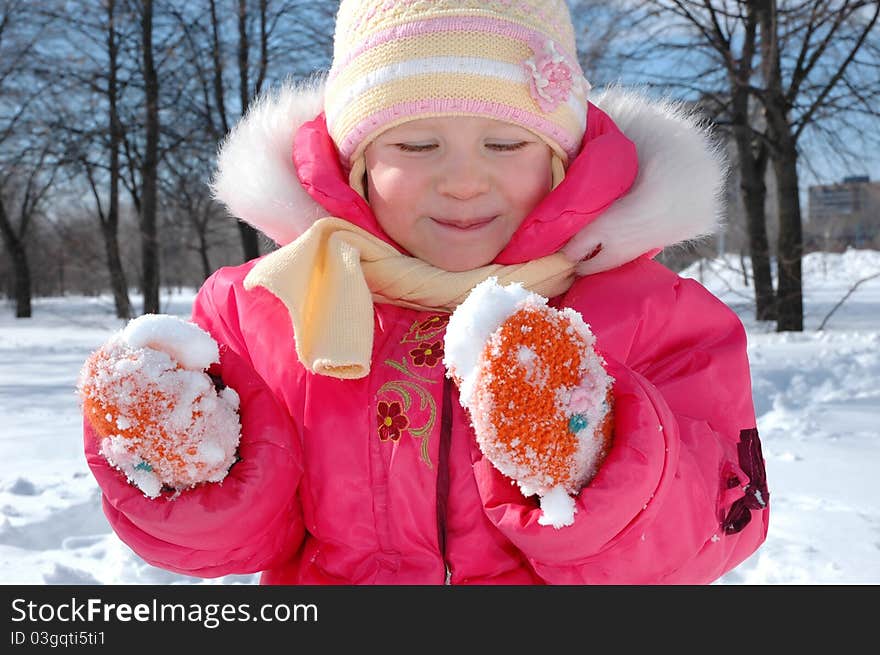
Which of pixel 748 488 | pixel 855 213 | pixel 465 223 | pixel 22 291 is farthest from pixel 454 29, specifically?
pixel 855 213

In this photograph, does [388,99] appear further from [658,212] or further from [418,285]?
[658,212]

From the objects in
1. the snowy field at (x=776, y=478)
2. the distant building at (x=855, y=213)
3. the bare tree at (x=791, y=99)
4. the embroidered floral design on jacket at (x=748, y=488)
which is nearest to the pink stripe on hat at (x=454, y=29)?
the embroidered floral design on jacket at (x=748, y=488)

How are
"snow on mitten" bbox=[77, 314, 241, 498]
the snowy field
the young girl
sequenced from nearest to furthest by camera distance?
"snow on mitten" bbox=[77, 314, 241, 498] → the young girl → the snowy field

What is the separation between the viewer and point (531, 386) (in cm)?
102

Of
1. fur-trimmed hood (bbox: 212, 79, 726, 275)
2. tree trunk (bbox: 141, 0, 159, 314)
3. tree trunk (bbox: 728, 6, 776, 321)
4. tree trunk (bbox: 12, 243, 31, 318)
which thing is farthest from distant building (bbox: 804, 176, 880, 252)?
fur-trimmed hood (bbox: 212, 79, 726, 275)

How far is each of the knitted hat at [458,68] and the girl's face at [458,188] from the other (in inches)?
1.2

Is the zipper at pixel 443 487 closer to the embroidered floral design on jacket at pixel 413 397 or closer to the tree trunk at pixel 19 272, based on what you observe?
the embroidered floral design on jacket at pixel 413 397

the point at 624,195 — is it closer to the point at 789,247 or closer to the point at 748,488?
the point at 748,488

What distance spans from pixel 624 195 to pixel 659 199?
73mm

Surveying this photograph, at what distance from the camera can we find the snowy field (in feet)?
8.75

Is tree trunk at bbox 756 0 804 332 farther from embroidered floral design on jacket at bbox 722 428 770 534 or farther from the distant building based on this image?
the distant building

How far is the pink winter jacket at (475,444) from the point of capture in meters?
1.20

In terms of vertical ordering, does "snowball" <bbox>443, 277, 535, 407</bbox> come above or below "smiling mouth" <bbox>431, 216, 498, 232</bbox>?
below
